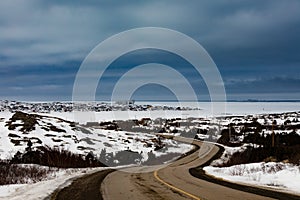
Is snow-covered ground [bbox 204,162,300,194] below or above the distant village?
below

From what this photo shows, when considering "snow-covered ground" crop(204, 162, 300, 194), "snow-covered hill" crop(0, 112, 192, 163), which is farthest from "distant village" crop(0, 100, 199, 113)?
"snow-covered ground" crop(204, 162, 300, 194)

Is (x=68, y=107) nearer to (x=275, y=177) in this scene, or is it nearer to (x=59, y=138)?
(x=59, y=138)

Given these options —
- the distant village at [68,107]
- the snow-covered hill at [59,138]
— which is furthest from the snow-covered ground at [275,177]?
the distant village at [68,107]

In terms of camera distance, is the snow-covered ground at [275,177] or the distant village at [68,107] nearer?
the snow-covered ground at [275,177]

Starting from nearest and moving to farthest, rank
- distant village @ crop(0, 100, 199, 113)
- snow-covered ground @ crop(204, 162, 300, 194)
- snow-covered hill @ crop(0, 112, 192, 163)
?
snow-covered ground @ crop(204, 162, 300, 194)
snow-covered hill @ crop(0, 112, 192, 163)
distant village @ crop(0, 100, 199, 113)

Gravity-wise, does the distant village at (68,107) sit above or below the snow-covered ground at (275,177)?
above

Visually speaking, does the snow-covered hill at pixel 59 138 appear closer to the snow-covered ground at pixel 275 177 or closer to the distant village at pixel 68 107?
the snow-covered ground at pixel 275 177

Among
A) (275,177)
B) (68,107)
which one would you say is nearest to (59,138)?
(275,177)

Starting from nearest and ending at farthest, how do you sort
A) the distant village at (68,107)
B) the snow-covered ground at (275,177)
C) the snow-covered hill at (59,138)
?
the snow-covered ground at (275,177) → the snow-covered hill at (59,138) → the distant village at (68,107)

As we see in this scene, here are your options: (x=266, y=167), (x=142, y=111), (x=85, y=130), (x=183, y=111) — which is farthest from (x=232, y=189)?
(x=183, y=111)

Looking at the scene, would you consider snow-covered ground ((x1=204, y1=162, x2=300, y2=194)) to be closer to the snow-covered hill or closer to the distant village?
the snow-covered hill

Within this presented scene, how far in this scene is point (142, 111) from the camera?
504 ft

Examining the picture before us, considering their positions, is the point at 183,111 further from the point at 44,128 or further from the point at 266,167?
the point at 266,167

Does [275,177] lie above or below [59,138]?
above
